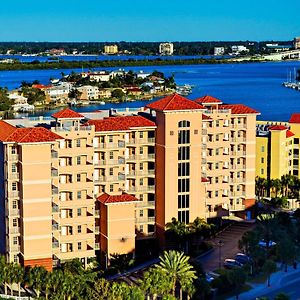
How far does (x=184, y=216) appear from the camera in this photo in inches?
706

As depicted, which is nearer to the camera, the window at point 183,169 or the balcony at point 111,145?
the balcony at point 111,145

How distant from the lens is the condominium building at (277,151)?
22.1 metres

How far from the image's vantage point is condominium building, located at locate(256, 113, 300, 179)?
22141mm

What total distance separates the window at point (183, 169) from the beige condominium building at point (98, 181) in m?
0.02

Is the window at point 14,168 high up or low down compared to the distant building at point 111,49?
down

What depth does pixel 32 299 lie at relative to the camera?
47.1ft

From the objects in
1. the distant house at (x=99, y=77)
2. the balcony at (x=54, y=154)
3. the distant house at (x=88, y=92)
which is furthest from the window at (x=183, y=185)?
the distant house at (x=99, y=77)

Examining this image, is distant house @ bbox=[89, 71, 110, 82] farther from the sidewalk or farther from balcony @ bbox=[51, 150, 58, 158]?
the sidewalk

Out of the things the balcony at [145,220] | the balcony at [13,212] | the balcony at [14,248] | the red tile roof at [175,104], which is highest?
the red tile roof at [175,104]

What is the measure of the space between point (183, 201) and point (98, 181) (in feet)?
6.64

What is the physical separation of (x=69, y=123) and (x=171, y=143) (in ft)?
7.80

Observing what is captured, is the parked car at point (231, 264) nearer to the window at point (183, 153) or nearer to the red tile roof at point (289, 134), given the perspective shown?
the window at point (183, 153)

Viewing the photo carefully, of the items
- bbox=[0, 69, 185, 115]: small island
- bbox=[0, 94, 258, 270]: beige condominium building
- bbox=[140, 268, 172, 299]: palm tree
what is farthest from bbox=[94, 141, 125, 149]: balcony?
bbox=[0, 69, 185, 115]: small island

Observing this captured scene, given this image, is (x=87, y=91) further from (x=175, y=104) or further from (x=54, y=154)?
(x=54, y=154)
